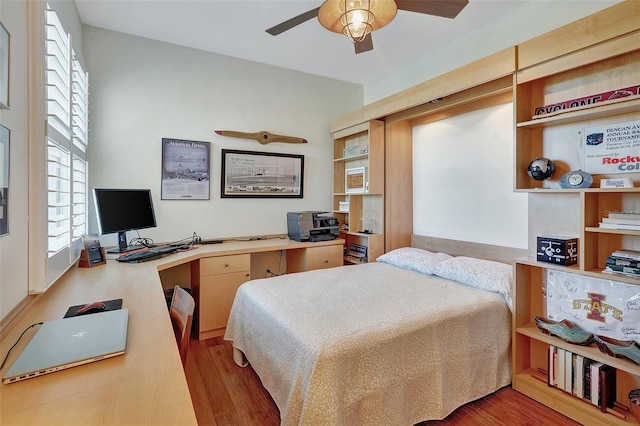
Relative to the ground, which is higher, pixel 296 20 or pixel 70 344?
pixel 296 20

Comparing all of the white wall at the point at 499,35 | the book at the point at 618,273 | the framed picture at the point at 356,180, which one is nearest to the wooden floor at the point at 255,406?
the book at the point at 618,273

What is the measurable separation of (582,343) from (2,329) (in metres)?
2.79

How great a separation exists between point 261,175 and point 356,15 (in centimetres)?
230

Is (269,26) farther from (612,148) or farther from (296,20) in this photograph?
(612,148)

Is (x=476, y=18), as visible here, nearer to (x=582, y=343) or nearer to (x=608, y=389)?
(x=582, y=343)

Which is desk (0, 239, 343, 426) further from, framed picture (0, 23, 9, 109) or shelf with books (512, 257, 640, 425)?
shelf with books (512, 257, 640, 425)

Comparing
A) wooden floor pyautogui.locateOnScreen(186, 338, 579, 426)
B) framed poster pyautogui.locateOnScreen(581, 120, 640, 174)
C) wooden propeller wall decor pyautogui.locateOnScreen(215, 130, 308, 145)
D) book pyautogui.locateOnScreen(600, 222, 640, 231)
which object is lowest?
wooden floor pyautogui.locateOnScreen(186, 338, 579, 426)

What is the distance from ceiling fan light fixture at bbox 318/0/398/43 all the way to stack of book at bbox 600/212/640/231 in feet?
5.34

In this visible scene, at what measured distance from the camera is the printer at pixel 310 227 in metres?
3.44

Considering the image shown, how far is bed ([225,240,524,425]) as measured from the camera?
1498 mm

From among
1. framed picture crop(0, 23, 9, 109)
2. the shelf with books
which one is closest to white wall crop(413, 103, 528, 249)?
the shelf with books

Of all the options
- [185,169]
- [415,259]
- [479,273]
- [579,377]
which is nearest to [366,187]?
[415,259]

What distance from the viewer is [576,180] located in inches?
71.5

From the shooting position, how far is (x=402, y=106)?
9.80ft
